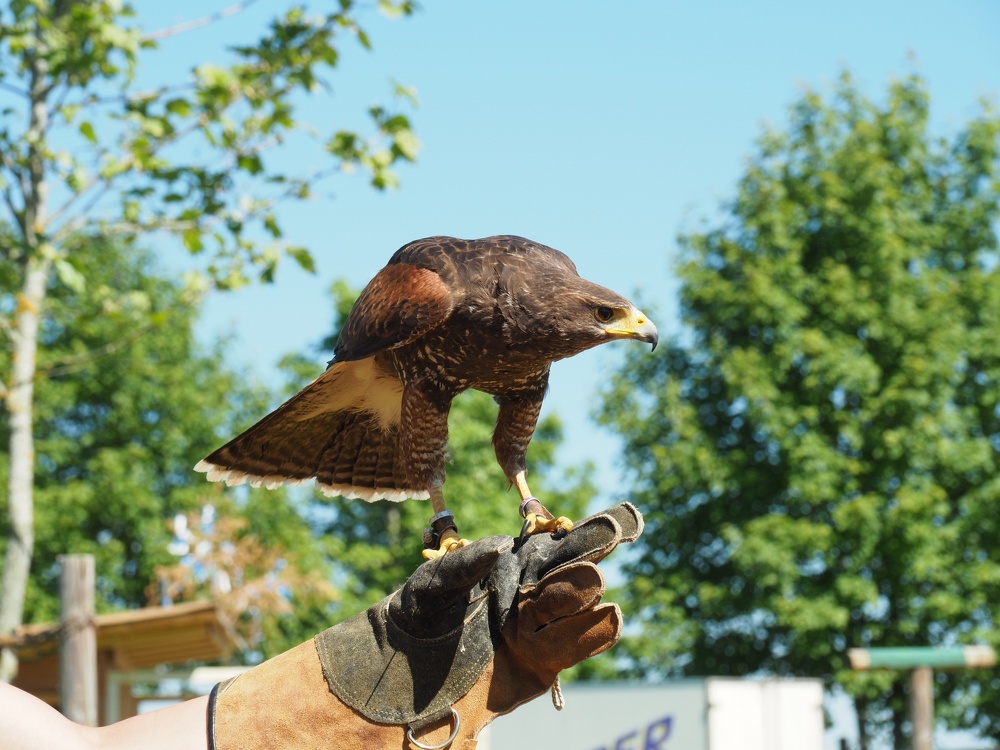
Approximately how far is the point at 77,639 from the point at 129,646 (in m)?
2.22

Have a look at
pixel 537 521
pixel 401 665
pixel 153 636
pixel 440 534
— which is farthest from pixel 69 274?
pixel 401 665

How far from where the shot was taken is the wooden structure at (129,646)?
9125mm

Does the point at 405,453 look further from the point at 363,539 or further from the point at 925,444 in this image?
the point at 363,539

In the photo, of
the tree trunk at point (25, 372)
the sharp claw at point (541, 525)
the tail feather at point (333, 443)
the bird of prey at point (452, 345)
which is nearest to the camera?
the sharp claw at point (541, 525)

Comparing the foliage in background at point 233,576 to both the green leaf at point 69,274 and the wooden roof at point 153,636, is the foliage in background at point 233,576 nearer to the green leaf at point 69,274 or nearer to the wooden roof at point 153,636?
the wooden roof at point 153,636

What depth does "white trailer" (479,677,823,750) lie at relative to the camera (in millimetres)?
10711

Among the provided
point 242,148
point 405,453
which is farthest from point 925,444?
point 405,453

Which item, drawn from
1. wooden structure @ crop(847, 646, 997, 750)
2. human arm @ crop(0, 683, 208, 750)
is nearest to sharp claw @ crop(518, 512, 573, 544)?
human arm @ crop(0, 683, 208, 750)

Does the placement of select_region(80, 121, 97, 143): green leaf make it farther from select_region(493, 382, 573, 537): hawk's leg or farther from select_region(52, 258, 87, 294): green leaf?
select_region(493, 382, 573, 537): hawk's leg

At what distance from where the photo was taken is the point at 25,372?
9.00 metres

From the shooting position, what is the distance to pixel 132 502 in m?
25.8

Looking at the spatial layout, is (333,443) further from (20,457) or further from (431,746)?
(20,457)

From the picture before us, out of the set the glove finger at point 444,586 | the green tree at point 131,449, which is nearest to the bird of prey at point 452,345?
the glove finger at point 444,586

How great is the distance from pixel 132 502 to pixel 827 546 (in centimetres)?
1510
